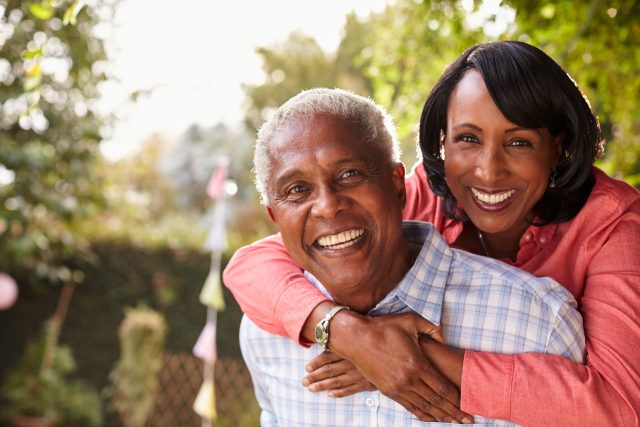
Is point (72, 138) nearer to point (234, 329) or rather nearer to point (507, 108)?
point (234, 329)

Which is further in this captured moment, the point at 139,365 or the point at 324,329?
the point at 139,365

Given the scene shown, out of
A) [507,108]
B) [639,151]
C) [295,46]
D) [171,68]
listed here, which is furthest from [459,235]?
[295,46]

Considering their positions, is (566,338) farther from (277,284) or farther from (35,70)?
(35,70)

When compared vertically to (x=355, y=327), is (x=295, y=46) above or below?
above

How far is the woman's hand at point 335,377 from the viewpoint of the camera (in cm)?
213

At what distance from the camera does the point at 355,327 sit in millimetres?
2055

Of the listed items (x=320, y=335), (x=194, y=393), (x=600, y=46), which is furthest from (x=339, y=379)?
(x=194, y=393)

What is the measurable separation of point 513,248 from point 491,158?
1.41 ft

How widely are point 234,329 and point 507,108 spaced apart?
24.7ft

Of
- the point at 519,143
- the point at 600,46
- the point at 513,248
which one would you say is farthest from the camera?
the point at 600,46

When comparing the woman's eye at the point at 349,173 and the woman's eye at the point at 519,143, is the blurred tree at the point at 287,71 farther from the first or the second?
the woman's eye at the point at 349,173

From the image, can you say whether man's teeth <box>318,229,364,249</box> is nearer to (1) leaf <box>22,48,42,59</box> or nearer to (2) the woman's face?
(2) the woman's face

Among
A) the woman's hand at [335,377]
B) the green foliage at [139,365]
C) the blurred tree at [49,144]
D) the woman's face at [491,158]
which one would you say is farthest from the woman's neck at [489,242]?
the green foliage at [139,365]

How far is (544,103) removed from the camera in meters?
2.25
